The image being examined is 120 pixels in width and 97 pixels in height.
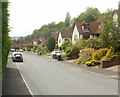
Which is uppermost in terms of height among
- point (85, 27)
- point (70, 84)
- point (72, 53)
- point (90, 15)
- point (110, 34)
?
point (90, 15)

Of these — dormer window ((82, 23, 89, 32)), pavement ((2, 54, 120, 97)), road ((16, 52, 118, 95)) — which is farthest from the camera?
dormer window ((82, 23, 89, 32))

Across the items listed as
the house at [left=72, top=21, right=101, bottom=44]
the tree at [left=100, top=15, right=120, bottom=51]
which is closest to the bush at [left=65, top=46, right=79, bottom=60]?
the tree at [left=100, top=15, right=120, bottom=51]

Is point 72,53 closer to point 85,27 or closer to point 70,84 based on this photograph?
point 85,27

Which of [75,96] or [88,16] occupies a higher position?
[88,16]

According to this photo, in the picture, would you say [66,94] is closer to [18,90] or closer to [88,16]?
[18,90]

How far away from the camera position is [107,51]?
4675cm

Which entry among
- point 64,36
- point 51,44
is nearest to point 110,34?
point 64,36

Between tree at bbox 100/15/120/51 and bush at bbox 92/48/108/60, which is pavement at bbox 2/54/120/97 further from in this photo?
bush at bbox 92/48/108/60

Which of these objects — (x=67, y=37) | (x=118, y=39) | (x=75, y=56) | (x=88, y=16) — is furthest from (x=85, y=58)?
(x=88, y=16)

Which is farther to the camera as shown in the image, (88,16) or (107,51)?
(88,16)

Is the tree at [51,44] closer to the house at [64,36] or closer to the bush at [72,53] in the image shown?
the house at [64,36]

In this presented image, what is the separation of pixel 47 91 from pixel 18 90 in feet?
5.06

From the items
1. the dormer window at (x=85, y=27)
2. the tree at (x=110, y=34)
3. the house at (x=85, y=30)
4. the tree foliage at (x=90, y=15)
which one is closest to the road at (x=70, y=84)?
the tree at (x=110, y=34)

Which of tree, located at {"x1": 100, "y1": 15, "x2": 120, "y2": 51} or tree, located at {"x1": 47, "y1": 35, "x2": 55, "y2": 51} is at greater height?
tree, located at {"x1": 100, "y1": 15, "x2": 120, "y2": 51}
